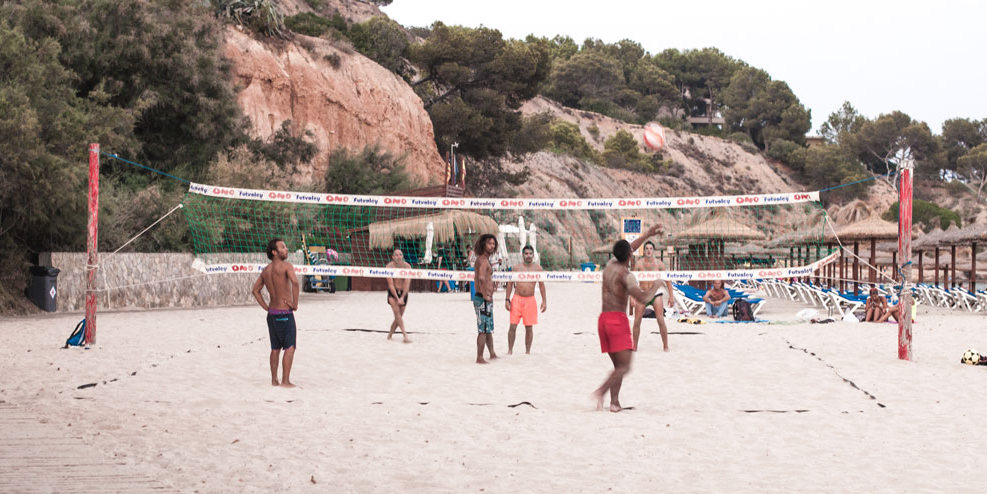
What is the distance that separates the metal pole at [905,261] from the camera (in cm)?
972

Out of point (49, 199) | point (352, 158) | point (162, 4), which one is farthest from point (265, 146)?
point (49, 199)

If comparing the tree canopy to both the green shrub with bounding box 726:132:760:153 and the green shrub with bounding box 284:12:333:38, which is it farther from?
the green shrub with bounding box 726:132:760:153

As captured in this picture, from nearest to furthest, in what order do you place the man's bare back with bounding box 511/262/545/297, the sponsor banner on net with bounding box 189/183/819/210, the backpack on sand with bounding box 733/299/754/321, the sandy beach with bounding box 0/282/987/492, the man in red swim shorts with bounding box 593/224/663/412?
the sandy beach with bounding box 0/282/987/492, the man in red swim shorts with bounding box 593/224/663/412, the man's bare back with bounding box 511/262/545/297, the sponsor banner on net with bounding box 189/183/819/210, the backpack on sand with bounding box 733/299/754/321

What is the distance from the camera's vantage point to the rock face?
33.7 meters

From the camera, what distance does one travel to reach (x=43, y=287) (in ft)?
52.6

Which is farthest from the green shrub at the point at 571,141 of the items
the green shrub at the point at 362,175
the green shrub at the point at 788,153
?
the green shrub at the point at 362,175

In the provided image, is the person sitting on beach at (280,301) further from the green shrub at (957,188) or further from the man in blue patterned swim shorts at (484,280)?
the green shrub at (957,188)

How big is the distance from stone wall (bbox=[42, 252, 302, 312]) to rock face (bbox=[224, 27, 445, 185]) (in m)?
12.7

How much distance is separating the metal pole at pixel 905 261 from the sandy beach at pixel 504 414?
0.71 ft

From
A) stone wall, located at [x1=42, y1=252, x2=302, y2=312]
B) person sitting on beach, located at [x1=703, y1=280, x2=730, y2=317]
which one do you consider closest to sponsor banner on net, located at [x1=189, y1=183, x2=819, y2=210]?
stone wall, located at [x1=42, y1=252, x2=302, y2=312]

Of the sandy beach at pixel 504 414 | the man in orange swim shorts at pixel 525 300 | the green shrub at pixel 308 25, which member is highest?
the green shrub at pixel 308 25

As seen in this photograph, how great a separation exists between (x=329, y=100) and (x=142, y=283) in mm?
20706

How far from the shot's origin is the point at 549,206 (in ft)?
37.5

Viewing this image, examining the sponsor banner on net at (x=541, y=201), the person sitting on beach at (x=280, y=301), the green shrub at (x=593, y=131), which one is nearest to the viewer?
the person sitting on beach at (x=280, y=301)
